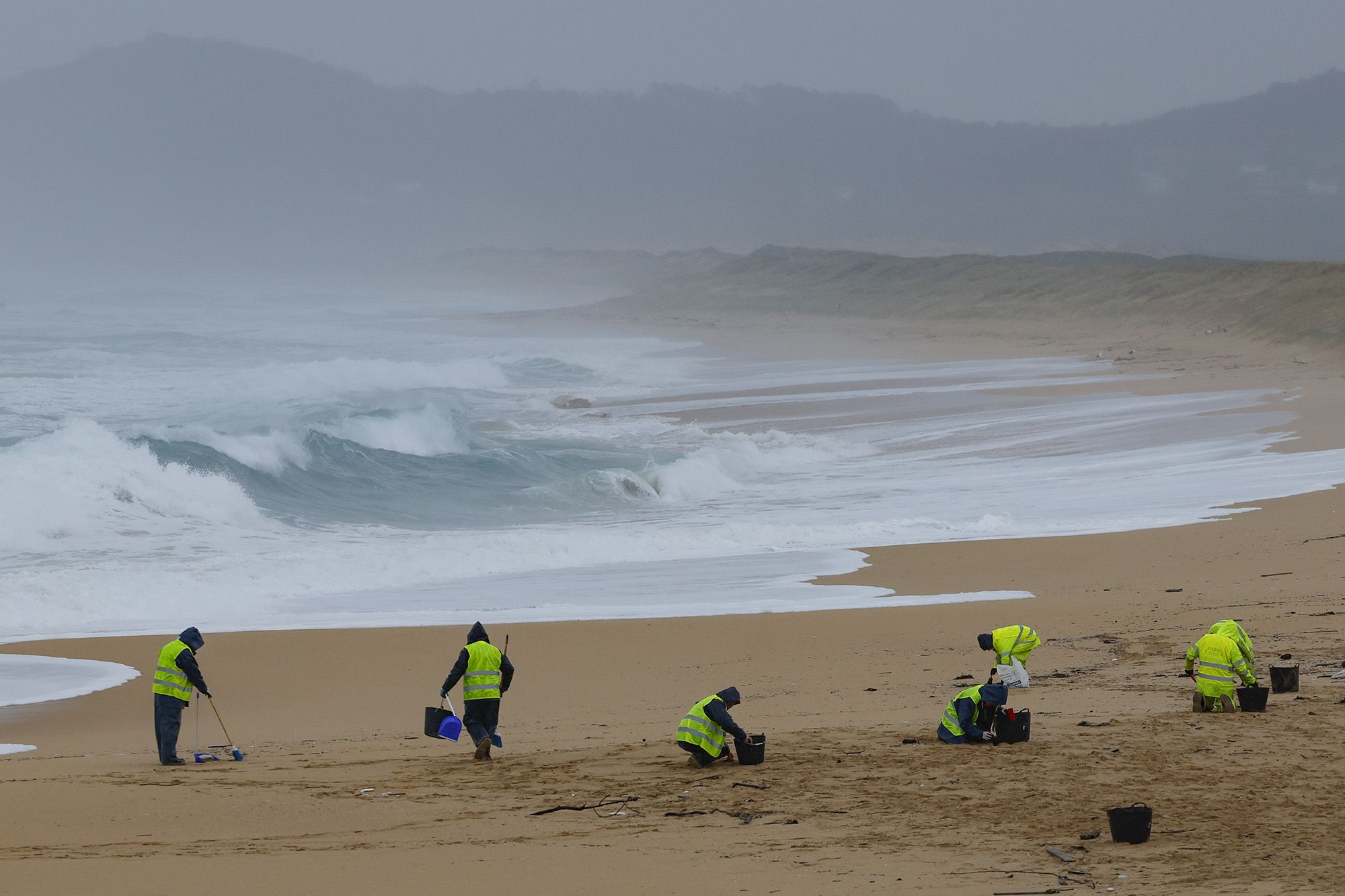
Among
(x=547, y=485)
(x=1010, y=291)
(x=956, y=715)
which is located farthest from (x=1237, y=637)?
(x=1010, y=291)

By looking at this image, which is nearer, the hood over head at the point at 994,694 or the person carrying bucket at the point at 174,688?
the hood over head at the point at 994,694

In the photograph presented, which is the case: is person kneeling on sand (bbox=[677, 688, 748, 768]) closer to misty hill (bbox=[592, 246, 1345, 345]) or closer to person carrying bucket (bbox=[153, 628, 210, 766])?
person carrying bucket (bbox=[153, 628, 210, 766])

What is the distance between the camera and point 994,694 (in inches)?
321

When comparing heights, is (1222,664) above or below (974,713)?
above

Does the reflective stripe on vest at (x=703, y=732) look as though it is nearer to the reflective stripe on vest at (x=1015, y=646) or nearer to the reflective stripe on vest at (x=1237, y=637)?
the reflective stripe on vest at (x=1015, y=646)

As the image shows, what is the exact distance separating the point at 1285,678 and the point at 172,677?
762cm

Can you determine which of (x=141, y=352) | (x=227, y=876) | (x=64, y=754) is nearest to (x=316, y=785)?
(x=227, y=876)

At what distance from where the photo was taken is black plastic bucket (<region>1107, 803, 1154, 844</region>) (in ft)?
20.2

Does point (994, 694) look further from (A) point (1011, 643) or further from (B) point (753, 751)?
(A) point (1011, 643)

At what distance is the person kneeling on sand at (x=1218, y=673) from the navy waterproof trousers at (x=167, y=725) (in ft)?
22.1

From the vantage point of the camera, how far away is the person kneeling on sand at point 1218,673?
8656 mm

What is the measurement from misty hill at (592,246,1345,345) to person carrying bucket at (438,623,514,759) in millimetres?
52742

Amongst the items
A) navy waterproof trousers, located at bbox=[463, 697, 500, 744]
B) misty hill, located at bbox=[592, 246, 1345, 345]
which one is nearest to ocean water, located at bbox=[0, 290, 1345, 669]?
navy waterproof trousers, located at bbox=[463, 697, 500, 744]

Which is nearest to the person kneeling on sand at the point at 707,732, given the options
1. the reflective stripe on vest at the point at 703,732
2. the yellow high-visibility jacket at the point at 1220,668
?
the reflective stripe on vest at the point at 703,732
